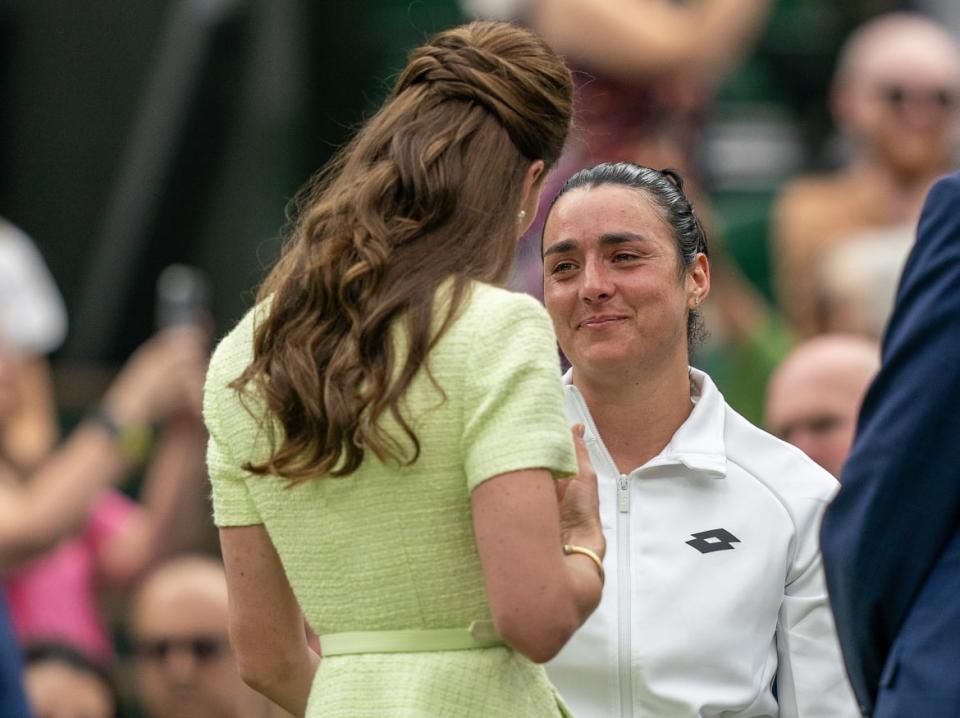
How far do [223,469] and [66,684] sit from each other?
2811 mm

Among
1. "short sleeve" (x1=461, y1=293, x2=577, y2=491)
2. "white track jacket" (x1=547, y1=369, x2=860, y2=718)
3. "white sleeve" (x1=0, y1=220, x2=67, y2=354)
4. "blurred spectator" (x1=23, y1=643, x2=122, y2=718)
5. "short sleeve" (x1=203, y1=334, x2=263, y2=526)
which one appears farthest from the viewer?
"white sleeve" (x1=0, y1=220, x2=67, y2=354)

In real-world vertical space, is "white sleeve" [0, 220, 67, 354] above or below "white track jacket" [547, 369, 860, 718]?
below

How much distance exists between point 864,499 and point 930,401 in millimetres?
165

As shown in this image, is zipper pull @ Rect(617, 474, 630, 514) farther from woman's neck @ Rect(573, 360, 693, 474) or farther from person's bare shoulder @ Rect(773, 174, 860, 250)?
person's bare shoulder @ Rect(773, 174, 860, 250)

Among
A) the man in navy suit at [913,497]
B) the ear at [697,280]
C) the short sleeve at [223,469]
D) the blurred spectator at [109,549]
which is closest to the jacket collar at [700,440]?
the ear at [697,280]

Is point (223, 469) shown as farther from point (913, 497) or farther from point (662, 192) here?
point (913, 497)

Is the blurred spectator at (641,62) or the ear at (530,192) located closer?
the ear at (530,192)

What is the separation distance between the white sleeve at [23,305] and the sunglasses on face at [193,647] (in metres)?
1.18

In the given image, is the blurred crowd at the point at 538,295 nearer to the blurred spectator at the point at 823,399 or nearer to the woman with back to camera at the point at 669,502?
the blurred spectator at the point at 823,399

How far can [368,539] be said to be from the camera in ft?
8.29

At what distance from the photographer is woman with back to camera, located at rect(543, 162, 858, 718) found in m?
2.85

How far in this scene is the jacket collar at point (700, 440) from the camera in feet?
9.69

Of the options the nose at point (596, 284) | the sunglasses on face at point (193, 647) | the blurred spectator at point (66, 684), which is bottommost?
the blurred spectator at point (66, 684)

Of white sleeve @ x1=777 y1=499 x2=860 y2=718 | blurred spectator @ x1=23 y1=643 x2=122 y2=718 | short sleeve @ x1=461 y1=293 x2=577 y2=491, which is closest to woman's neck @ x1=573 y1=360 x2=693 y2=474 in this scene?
white sleeve @ x1=777 y1=499 x2=860 y2=718
